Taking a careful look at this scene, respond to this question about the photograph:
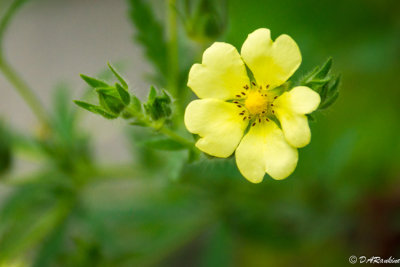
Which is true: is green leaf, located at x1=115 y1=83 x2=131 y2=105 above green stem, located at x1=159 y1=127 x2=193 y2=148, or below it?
below

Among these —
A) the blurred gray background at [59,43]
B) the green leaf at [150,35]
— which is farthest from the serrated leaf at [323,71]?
the blurred gray background at [59,43]

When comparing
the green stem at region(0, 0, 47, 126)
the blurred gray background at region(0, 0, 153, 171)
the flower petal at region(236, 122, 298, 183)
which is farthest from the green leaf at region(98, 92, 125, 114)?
the blurred gray background at region(0, 0, 153, 171)

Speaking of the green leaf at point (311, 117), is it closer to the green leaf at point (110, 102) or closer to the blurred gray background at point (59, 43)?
the green leaf at point (110, 102)

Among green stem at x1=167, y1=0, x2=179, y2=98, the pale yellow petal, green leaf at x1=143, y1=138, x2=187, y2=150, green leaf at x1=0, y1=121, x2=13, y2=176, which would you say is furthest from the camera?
green leaf at x1=0, y1=121, x2=13, y2=176

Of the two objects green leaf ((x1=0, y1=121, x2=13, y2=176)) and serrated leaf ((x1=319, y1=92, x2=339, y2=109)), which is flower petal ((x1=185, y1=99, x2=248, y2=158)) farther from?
green leaf ((x1=0, y1=121, x2=13, y2=176))

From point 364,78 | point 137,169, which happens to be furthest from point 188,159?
point 364,78

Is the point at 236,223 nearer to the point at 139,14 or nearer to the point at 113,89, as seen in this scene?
the point at 139,14
